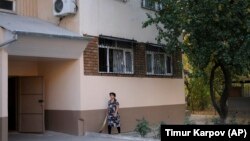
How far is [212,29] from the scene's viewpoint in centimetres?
1388

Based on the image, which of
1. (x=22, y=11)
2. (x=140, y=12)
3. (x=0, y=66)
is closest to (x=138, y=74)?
(x=140, y=12)

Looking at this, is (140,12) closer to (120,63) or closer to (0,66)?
(120,63)

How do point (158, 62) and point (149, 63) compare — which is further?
point (158, 62)

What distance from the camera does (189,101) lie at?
28016 millimetres

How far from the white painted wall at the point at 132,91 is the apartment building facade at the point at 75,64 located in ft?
0.11

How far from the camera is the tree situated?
535 inches

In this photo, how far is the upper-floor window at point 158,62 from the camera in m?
17.1

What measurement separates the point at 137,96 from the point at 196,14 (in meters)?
3.96

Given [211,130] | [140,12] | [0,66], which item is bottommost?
[211,130]

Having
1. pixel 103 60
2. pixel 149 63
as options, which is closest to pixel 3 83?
pixel 103 60

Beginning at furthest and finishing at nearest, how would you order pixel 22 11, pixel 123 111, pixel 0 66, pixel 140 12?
1. pixel 140 12
2. pixel 123 111
3. pixel 22 11
4. pixel 0 66

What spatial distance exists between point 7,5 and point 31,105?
3.36m

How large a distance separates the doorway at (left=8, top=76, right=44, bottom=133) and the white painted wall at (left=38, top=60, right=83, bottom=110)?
1.14ft

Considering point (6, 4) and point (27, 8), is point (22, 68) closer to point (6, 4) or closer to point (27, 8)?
point (27, 8)
